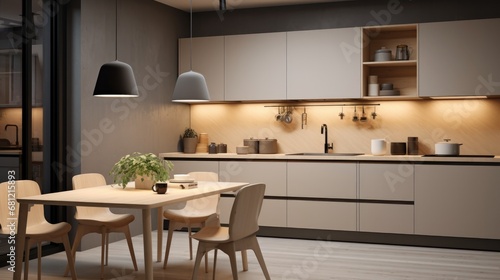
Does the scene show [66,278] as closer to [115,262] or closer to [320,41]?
[115,262]

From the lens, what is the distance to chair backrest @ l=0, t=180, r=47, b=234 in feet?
14.6

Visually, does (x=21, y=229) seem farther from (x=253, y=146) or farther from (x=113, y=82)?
(x=253, y=146)

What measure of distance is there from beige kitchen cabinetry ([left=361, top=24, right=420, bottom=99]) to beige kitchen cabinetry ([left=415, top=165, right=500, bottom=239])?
955 millimetres

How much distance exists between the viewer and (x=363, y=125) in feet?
23.1

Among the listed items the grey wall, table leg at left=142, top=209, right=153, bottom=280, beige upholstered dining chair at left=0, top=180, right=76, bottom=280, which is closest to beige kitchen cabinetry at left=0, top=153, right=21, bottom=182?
the grey wall

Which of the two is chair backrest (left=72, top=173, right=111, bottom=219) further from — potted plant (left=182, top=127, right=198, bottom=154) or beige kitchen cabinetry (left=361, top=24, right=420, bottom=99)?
beige kitchen cabinetry (left=361, top=24, right=420, bottom=99)

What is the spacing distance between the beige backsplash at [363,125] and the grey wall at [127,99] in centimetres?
50

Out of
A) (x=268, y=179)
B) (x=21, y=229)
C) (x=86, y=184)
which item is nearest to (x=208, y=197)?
(x=86, y=184)

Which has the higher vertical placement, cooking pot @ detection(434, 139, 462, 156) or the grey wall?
the grey wall

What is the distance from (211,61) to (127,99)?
1168 mm

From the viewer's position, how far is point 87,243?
19.7 ft

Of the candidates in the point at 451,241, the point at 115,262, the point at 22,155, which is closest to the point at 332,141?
the point at 451,241

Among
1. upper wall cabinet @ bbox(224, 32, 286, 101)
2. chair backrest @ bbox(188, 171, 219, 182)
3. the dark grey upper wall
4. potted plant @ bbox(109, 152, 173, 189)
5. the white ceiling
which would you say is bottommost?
chair backrest @ bbox(188, 171, 219, 182)

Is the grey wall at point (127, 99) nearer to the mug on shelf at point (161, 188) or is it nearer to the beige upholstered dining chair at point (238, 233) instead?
Answer: the mug on shelf at point (161, 188)
